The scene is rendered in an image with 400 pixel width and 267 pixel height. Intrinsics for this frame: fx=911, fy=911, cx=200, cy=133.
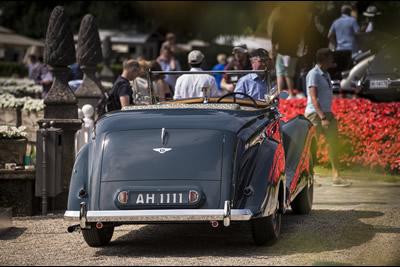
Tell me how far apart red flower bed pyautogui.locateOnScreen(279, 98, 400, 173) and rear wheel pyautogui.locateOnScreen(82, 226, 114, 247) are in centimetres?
552

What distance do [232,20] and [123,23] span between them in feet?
46.1

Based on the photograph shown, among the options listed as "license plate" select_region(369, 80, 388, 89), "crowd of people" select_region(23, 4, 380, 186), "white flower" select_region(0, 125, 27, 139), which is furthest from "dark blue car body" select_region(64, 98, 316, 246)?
"license plate" select_region(369, 80, 388, 89)

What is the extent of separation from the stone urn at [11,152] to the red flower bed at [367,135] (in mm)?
4959

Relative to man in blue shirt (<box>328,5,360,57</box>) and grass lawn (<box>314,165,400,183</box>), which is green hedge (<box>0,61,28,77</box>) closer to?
man in blue shirt (<box>328,5,360,57</box>)

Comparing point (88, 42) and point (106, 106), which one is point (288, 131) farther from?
point (88, 42)

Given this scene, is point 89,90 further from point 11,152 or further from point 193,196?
point 193,196

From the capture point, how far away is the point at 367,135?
13.3 m

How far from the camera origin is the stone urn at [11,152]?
10758 millimetres

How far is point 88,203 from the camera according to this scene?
24.7 feet

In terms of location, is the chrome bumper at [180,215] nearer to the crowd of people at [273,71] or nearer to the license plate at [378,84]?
the crowd of people at [273,71]

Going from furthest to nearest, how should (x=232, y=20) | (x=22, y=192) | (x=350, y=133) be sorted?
(x=232, y=20) < (x=350, y=133) < (x=22, y=192)

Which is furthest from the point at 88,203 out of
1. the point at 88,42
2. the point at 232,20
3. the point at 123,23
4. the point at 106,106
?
the point at 123,23

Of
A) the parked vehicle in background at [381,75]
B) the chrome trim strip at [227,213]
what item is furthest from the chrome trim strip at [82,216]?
the parked vehicle in background at [381,75]

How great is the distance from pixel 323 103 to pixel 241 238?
4.13 m
